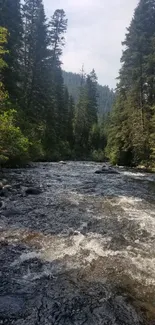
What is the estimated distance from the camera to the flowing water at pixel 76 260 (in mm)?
5680

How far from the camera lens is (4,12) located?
29.4 m

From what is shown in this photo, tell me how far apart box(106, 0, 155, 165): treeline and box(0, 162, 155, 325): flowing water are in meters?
17.1

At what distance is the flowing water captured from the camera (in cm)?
568

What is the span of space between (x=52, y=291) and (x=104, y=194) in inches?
372

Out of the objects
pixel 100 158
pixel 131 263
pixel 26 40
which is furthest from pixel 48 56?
pixel 131 263

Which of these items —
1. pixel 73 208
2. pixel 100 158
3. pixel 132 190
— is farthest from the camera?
pixel 100 158

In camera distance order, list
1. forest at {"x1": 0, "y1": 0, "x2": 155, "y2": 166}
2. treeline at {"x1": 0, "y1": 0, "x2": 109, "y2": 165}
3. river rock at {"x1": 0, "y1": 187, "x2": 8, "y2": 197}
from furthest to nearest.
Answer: forest at {"x1": 0, "y1": 0, "x2": 155, "y2": 166} < treeline at {"x1": 0, "y1": 0, "x2": 109, "y2": 165} < river rock at {"x1": 0, "y1": 187, "x2": 8, "y2": 197}

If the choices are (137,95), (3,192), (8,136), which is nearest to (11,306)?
(3,192)

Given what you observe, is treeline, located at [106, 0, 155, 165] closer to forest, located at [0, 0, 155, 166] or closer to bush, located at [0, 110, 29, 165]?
forest, located at [0, 0, 155, 166]

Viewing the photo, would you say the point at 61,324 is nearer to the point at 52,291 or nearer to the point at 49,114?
the point at 52,291

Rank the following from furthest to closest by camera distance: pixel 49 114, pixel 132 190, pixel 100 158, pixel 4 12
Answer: pixel 100 158 → pixel 49 114 → pixel 4 12 → pixel 132 190

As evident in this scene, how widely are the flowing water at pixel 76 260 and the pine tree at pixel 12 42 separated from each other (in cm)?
1734

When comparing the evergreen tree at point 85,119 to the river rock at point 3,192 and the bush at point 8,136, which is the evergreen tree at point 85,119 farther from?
the river rock at point 3,192

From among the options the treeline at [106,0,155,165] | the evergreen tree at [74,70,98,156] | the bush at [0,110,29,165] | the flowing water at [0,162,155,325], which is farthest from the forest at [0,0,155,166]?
the evergreen tree at [74,70,98,156]
